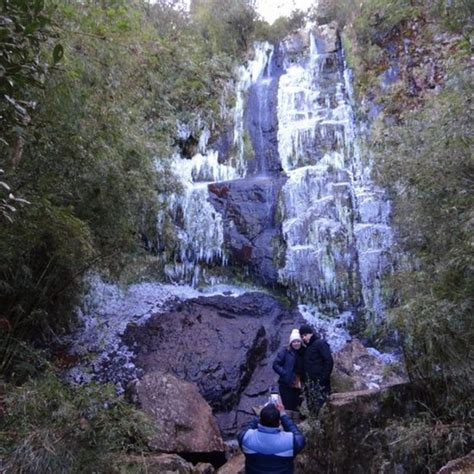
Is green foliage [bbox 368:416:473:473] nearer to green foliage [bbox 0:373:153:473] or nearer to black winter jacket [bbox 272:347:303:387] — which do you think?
black winter jacket [bbox 272:347:303:387]

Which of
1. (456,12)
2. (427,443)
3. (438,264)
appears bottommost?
(427,443)

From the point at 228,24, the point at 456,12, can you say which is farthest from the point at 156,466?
the point at 228,24

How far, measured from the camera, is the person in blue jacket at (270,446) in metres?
3.47

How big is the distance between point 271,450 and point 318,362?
80.0 inches

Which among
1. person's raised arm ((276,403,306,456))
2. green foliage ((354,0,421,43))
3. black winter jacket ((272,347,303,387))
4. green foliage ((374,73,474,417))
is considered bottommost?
person's raised arm ((276,403,306,456))

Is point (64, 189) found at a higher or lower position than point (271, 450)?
higher

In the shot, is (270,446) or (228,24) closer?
(270,446)

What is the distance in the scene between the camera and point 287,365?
5488 millimetres

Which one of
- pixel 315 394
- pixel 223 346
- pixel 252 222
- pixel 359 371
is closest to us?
pixel 315 394

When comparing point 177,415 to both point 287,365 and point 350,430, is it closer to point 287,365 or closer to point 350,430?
point 287,365

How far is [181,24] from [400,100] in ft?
26.2

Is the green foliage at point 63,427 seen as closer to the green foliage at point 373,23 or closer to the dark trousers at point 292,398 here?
the dark trousers at point 292,398

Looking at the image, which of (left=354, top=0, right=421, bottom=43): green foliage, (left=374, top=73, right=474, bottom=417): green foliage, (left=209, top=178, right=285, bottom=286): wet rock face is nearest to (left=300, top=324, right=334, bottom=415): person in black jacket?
(left=374, top=73, right=474, bottom=417): green foliage

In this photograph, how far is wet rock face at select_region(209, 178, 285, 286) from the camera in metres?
11.2
